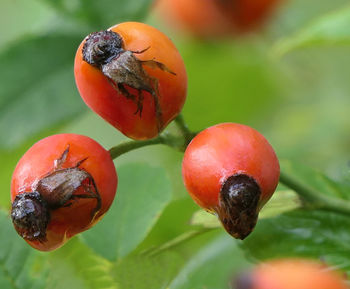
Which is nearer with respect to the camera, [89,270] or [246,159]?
[246,159]

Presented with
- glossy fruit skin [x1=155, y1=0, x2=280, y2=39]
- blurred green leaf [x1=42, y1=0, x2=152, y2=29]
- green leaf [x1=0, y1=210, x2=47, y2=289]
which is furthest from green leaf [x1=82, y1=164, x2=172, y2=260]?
glossy fruit skin [x1=155, y1=0, x2=280, y2=39]

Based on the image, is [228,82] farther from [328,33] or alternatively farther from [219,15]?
[328,33]

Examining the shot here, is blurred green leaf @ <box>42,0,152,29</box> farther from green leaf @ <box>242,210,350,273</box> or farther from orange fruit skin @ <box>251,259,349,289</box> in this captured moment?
orange fruit skin @ <box>251,259,349,289</box>

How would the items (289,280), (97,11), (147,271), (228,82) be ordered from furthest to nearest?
(228,82) < (97,11) < (147,271) < (289,280)

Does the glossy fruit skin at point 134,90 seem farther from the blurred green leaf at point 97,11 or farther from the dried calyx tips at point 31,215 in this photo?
the blurred green leaf at point 97,11

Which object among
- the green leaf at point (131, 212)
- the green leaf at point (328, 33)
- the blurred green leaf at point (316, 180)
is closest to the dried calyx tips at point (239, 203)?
the green leaf at point (131, 212)

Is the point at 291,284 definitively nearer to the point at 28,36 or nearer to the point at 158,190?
the point at 158,190

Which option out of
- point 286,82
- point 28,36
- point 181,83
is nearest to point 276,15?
point 286,82

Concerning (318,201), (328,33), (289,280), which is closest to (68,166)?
(289,280)
